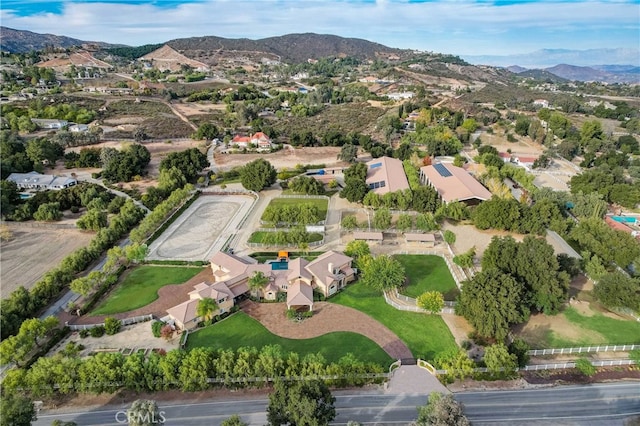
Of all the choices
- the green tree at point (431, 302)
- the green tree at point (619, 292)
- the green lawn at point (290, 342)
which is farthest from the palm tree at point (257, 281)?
the green tree at point (619, 292)

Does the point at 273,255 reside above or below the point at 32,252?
below

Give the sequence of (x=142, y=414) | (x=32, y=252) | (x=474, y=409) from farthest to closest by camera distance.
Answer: (x=32, y=252), (x=474, y=409), (x=142, y=414)

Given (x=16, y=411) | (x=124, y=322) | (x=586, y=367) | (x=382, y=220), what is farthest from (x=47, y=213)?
(x=586, y=367)

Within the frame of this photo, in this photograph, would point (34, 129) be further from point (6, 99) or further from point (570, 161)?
point (570, 161)

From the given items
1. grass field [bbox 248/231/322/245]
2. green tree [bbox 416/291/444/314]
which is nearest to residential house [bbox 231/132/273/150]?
grass field [bbox 248/231/322/245]

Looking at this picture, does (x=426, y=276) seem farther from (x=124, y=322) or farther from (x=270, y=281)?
(x=124, y=322)

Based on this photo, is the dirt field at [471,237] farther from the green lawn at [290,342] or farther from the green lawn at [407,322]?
the green lawn at [290,342]
